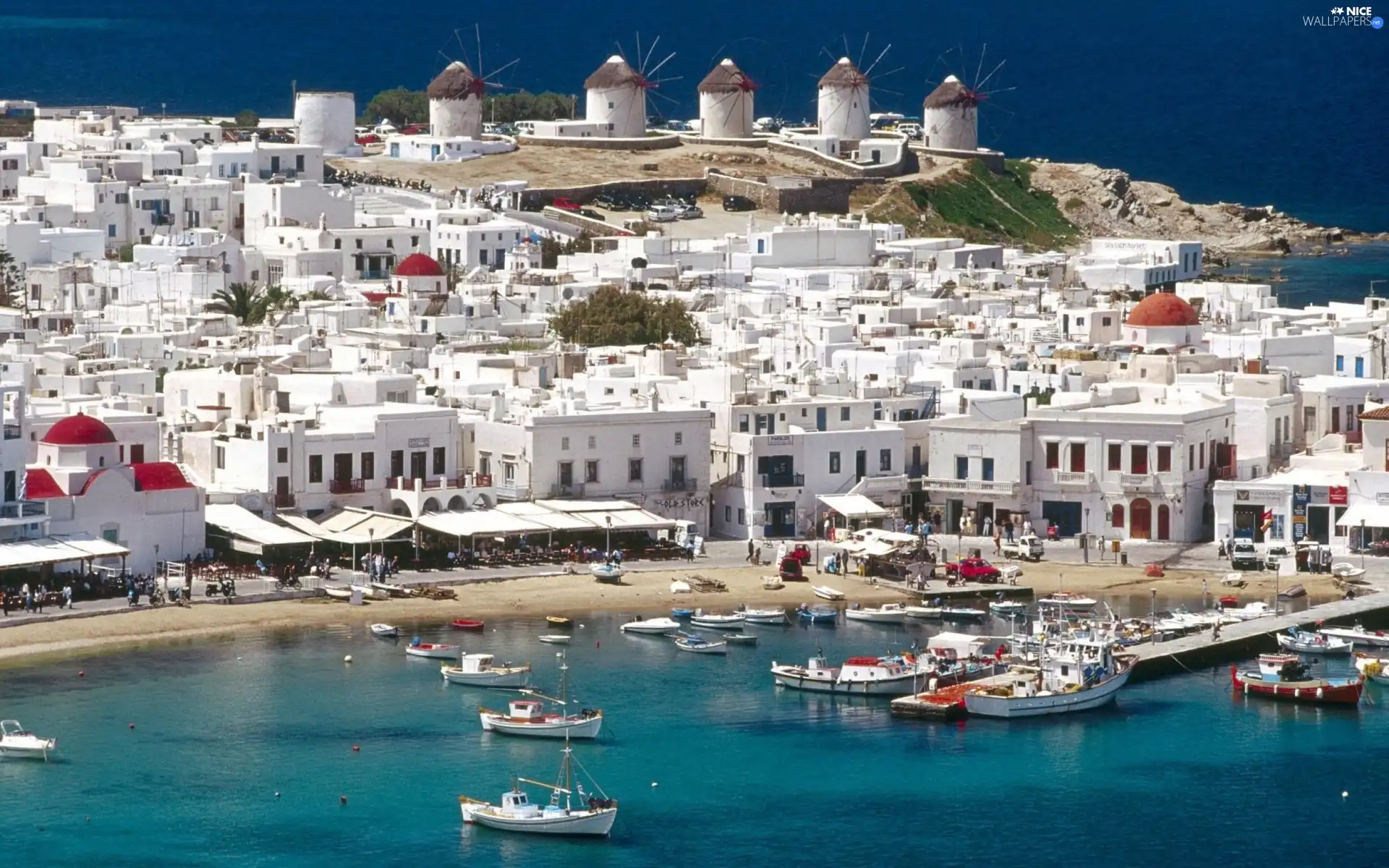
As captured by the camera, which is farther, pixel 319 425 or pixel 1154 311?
pixel 1154 311

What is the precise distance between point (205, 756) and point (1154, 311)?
129 ft

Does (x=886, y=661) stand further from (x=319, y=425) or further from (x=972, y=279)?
(x=972, y=279)

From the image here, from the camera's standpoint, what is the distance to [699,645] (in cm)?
6944

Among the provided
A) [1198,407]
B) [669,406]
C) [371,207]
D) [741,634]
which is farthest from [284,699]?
[371,207]

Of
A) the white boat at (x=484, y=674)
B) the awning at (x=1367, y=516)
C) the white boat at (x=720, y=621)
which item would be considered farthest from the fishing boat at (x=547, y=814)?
the awning at (x=1367, y=516)

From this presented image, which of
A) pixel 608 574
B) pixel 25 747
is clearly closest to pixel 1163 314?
pixel 608 574

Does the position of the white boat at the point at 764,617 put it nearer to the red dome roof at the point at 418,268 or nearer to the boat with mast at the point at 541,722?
the boat with mast at the point at 541,722

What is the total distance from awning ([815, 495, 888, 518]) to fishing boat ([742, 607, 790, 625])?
25.6ft

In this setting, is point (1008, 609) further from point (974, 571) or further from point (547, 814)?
point (547, 814)

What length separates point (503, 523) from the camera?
250ft

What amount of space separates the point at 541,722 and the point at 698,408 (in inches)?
769

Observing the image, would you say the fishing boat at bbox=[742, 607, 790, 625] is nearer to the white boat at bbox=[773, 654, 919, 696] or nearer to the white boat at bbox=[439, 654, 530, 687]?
the white boat at bbox=[773, 654, 919, 696]

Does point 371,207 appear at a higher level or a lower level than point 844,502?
higher

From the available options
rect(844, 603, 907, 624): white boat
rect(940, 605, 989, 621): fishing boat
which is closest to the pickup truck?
rect(940, 605, 989, 621): fishing boat
